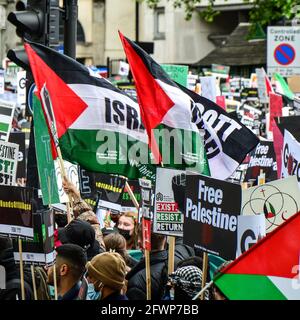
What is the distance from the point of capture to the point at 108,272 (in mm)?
7094

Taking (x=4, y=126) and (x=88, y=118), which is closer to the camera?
(x=88, y=118)

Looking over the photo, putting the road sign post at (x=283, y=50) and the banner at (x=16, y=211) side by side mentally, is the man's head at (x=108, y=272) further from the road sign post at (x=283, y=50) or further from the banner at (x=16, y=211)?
the road sign post at (x=283, y=50)

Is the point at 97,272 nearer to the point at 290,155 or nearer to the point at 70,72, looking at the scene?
the point at 290,155

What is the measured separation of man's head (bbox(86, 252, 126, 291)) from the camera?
23.2 ft

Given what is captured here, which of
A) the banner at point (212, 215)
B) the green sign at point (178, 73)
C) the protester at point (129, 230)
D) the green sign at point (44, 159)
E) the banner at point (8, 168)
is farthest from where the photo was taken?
the green sign at point (178, 73)

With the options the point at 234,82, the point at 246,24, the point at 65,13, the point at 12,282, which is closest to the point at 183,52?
the point at 246,24

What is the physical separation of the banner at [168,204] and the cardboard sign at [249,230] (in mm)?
1123

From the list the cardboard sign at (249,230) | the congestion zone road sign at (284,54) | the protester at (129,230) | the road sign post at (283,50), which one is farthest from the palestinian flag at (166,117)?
the congestion zone road sign at (284,54)

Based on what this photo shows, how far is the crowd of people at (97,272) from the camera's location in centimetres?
709

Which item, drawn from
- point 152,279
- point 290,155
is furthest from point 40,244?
point 290,155

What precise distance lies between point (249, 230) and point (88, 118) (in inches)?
102

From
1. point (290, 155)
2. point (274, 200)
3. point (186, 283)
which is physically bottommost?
point (186, 283)

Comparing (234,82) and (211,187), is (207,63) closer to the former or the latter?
(234,82)

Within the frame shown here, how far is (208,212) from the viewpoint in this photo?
6.89 meters
